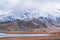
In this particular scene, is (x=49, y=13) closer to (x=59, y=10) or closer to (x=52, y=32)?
(x=59, y=10)

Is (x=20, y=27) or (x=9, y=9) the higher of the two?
(x=9, y=9)

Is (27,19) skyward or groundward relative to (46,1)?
groundward

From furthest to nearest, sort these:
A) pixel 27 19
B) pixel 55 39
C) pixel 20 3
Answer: pixel 27 19 < pixel 20 3 < pixel 55 39

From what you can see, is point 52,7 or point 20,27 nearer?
point 52,7

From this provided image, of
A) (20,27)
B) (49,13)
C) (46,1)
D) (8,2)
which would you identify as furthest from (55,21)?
(8,2)

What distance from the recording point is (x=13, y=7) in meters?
12.8

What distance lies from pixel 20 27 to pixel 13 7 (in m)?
2.22

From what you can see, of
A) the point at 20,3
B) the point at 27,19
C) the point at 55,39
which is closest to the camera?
the point at 55,39

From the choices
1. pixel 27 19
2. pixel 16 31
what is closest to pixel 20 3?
pixel 27 19

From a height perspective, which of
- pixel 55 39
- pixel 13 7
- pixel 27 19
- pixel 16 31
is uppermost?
pixel 13 7

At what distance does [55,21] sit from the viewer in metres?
13.4

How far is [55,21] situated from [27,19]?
7.98 ft

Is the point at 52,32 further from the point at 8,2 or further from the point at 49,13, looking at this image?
the point at 8,2

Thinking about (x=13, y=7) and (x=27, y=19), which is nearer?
(x=13, y=7)
